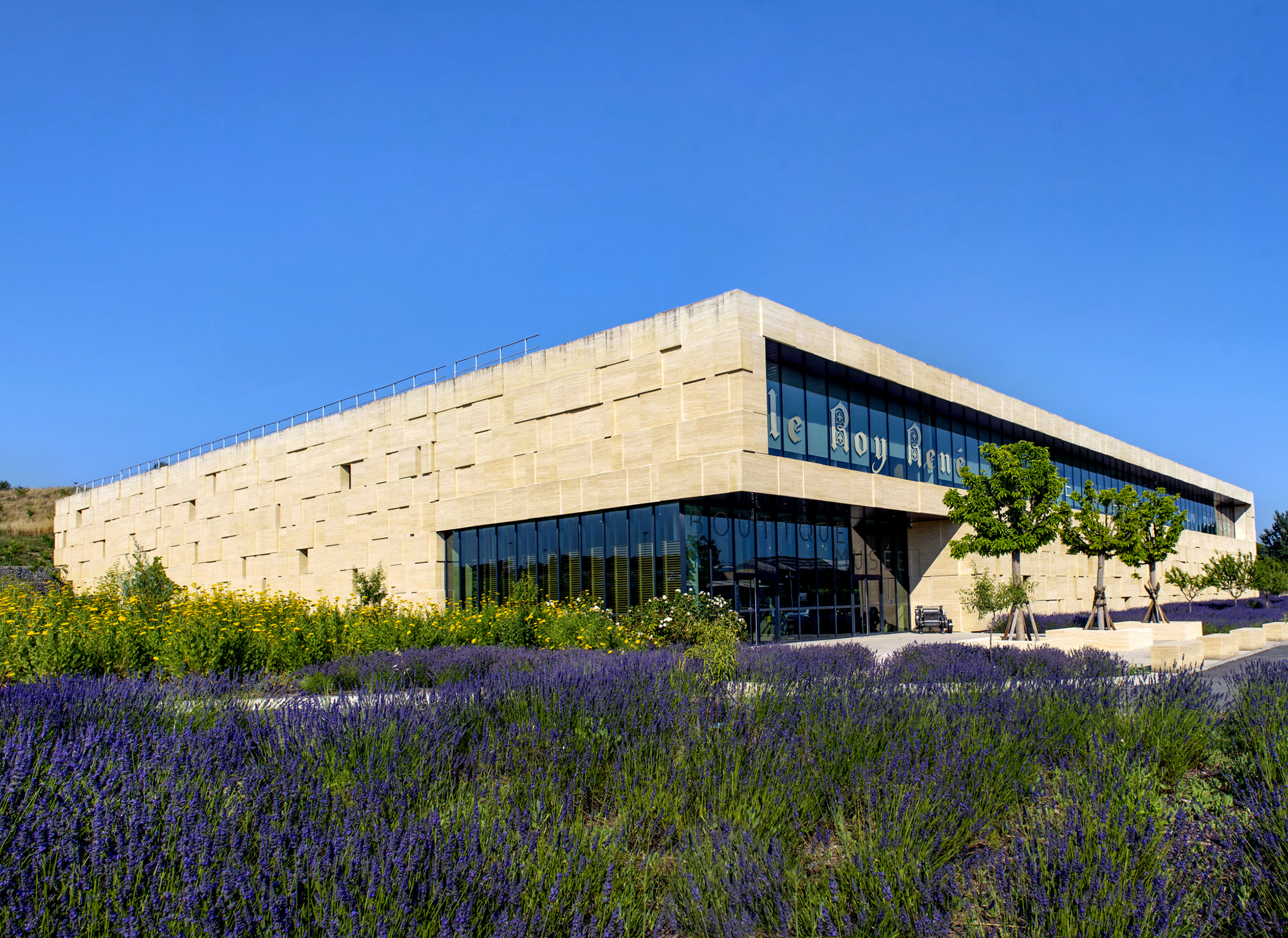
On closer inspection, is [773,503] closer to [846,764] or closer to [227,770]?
[846,764]

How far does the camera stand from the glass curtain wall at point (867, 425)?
2147 centimetres

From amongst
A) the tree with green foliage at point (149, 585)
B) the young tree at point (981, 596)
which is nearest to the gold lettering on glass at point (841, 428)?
the young tree at point (981, 596)

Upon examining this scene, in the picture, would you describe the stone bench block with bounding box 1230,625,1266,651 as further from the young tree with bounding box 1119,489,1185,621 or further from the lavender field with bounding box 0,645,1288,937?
the lavender field with bounding box 0,645,1288,937

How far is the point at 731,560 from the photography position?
69.3 feet

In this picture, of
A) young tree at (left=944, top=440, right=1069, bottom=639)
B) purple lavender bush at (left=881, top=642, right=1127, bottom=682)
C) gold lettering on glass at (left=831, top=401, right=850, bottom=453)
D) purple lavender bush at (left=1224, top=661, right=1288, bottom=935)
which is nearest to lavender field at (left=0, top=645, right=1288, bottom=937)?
purple lavender bush at (left=1224, top=661, right=1288, bottom=935)

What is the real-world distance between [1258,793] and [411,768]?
13.8 feet

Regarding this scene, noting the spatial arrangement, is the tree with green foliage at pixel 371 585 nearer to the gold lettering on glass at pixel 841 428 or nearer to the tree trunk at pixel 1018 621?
the gold lettering on glass at pixel 841 428

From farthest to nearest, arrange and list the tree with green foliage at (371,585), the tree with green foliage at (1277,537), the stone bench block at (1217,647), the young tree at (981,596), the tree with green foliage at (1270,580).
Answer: the tree with green foliage at (1277,537), the tree with green foliage at (1270,580), the tree with green foliage at (371,585), the young tree at (981,596), the stone bench block at (1217,647)

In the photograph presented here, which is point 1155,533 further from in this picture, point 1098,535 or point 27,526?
point 27,526

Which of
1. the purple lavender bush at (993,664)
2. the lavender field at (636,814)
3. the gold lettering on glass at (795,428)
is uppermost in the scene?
the gold lettering on glass at (795,428)

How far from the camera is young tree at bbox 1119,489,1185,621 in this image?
25656mm

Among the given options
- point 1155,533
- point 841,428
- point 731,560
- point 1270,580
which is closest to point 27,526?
point 731,560

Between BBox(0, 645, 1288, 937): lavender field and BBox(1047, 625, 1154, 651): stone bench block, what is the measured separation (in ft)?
48.0

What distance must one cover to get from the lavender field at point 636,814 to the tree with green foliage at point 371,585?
20.1 meters
